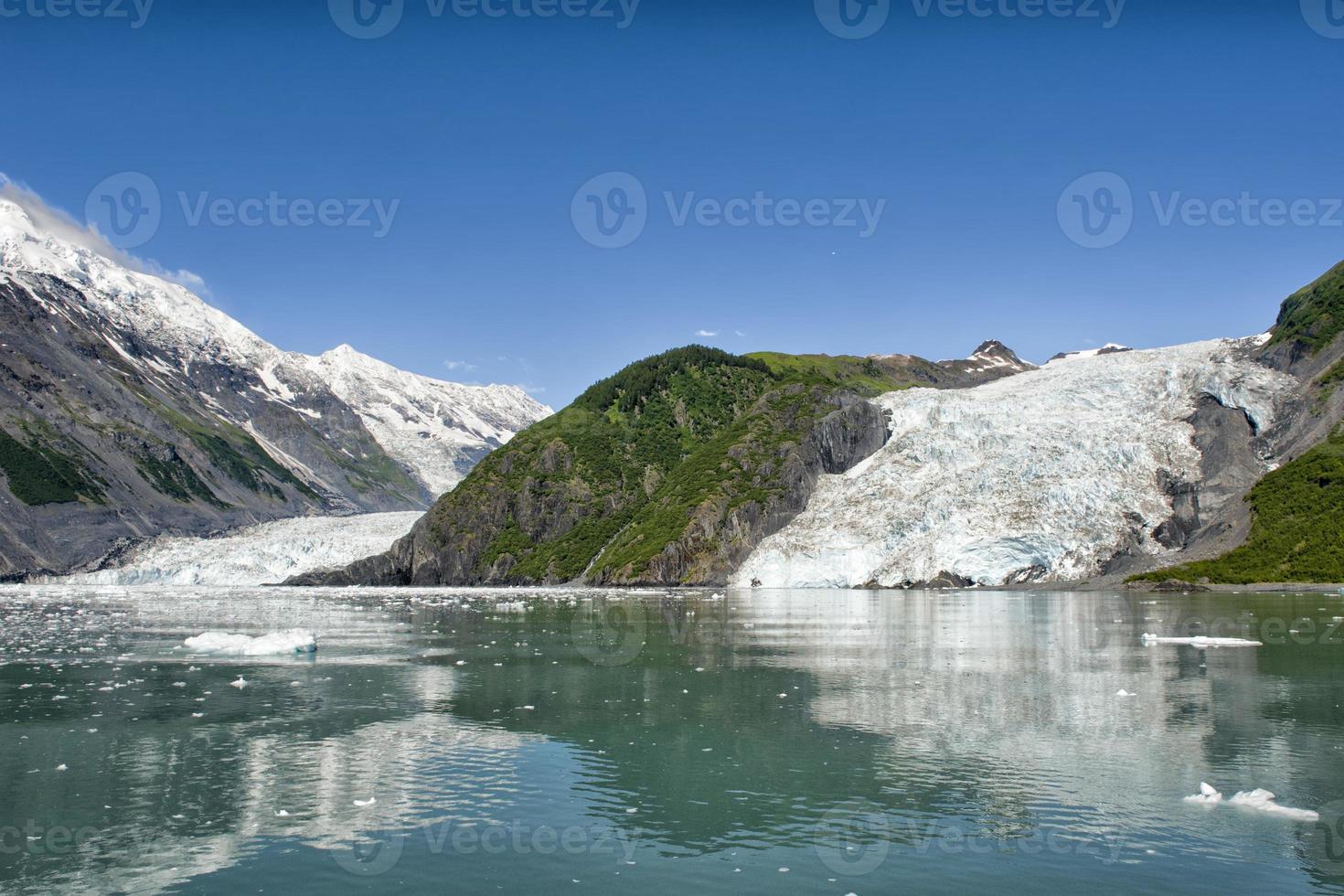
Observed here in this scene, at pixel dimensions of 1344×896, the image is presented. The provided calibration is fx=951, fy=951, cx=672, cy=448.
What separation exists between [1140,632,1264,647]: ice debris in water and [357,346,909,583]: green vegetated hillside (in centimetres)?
9316

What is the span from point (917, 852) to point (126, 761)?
20.2 m

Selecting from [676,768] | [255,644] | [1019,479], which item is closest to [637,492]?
[1019,479]

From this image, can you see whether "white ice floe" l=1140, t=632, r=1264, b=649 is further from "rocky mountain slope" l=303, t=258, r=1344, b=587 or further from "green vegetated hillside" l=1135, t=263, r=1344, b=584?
"rocky mountain slope" l=303, t=258, r=1344, b=587

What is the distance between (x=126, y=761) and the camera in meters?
25.0

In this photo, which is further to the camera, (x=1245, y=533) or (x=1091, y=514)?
(x=1091, y=514)

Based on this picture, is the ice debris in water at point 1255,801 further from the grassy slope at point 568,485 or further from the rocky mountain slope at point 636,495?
the grassy slope at point 568,485

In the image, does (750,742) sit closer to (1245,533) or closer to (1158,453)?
(1245,533)

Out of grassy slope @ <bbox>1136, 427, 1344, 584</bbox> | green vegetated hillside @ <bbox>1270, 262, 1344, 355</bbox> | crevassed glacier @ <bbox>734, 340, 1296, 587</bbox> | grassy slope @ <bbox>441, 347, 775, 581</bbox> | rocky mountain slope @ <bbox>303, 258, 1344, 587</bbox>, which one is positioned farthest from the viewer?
grassy slope @ <bbox>441, 347, 775, 581</bbox>

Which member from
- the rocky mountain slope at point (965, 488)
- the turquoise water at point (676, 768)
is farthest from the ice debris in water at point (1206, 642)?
the rocky mountain slope at point (965, 488)

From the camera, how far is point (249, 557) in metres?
160

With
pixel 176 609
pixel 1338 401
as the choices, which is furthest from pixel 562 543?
pixel 1338 401

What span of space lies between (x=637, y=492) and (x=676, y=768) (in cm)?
14987

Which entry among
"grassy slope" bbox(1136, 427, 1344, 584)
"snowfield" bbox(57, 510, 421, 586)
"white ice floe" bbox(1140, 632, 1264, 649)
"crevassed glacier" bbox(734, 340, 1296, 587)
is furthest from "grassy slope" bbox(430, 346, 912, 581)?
"white ice floe" bbox(1140, 632, 1264, 649)

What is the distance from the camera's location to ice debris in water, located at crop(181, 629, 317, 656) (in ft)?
161
